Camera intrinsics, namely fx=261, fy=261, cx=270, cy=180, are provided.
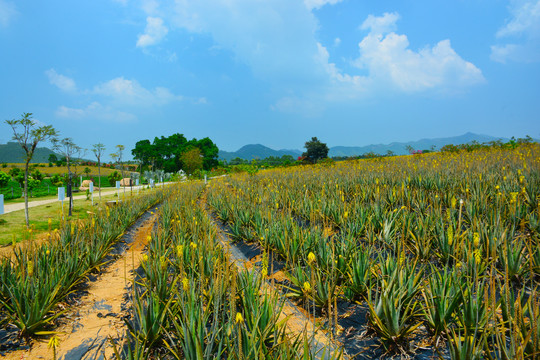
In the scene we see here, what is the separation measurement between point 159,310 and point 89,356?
0.76 meters

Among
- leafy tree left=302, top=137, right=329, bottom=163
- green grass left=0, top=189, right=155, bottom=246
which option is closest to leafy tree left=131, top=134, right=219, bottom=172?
leafy tree left=302, top=137, right=329, bottom=163

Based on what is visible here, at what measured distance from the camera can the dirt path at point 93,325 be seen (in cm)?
272

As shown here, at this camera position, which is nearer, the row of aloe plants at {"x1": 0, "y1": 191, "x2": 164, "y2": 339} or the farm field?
the farm field

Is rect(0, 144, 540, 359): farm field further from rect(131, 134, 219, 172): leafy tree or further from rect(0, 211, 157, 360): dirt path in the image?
rect(131, 134, 219, 172): leafy tree

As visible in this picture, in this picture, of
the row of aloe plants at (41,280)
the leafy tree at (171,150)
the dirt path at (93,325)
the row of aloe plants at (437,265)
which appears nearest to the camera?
the row of aloe plants at (437,265)

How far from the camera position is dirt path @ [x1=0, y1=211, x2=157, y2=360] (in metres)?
2.72

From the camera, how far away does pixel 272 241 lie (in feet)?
15.8

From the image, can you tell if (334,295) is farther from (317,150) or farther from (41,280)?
(317,150)

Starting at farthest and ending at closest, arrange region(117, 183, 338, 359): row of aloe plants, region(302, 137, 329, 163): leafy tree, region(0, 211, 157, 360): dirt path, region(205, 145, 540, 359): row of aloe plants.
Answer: region(302, 137, 329, 163): leafy tree, region(0, 211, 157, 360): dirt path, region(205, 145, 540, 359): row of aloe plants, region(117, 183, 338, 359): row of aloe plants

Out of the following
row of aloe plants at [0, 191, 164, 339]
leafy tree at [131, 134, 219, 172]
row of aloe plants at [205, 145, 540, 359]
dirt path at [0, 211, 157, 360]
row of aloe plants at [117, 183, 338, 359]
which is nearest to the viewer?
row of aloe plants at [117, 183, 338, 359]

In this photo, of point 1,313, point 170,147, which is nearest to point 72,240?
point 1,313

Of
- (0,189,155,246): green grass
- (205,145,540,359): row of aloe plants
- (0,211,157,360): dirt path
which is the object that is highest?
(205,145,540,359): row of aloe plants

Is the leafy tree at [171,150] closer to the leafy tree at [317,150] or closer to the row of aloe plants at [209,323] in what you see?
the leafy tree at [317,150]

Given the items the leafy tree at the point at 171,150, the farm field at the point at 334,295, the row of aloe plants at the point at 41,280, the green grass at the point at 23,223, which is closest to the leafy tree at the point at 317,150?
the leafy tree at the point at 171,150
